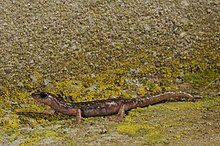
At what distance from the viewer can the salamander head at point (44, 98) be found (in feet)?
11.4

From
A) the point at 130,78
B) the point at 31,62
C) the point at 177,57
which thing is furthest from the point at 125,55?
the point at 31,62

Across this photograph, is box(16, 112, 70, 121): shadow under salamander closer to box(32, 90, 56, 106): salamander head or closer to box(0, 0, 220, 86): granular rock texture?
box(32, 90, 56, 106): salamander head

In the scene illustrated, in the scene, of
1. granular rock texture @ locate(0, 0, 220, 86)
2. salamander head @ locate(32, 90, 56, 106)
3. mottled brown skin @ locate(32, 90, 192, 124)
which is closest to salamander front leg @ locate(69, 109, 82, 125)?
mottled brown skin @ locate(32, 90, 192, 124)

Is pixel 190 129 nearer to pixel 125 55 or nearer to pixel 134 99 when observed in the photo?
pixel 134 99

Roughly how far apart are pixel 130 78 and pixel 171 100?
44cm

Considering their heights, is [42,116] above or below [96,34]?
below

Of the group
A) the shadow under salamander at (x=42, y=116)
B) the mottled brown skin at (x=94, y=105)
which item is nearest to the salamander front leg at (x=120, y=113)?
the mottled brown skin at (x=94, y=105)

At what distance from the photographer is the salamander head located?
3488mm

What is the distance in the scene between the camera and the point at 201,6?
4.07m

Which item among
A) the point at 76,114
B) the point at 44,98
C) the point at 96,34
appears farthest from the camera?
the point at 96,34

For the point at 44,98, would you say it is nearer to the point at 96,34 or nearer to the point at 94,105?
the point at 94,105

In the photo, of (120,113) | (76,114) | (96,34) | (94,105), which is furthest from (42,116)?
(96,34)

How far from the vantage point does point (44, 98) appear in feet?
11.4

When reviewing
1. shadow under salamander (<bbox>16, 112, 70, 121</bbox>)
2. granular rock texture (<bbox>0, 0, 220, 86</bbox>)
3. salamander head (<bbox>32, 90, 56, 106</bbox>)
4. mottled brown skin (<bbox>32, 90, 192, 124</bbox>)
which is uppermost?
granular rock texture (<bbox>0, 0, 220, 86</bbox>)
